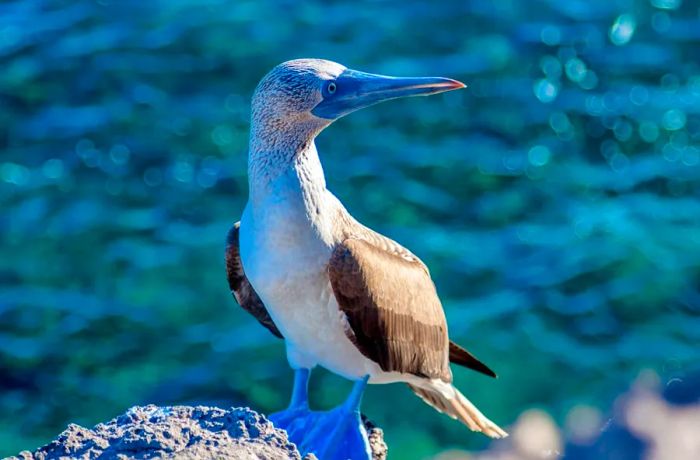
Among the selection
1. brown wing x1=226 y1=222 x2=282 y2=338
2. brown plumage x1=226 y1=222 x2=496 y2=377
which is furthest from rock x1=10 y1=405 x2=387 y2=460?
brown wing x1=226 y1=222 x2=282 y2=338

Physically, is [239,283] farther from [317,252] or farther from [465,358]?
[465,358]

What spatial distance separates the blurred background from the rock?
5203 mm

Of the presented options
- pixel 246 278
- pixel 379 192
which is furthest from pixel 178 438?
pixel 379 192

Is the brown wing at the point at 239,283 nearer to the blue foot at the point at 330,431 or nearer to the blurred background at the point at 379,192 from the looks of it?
the blue foot at the point at 330,431

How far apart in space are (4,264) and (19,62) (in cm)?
264

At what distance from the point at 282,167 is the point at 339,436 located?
49.8 inches

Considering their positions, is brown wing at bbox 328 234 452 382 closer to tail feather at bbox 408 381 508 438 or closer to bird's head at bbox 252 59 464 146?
tail feather at bbox 408 381 508 438

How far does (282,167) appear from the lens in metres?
5.23

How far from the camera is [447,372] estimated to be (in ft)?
20.4

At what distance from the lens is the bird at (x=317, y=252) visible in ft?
17.1

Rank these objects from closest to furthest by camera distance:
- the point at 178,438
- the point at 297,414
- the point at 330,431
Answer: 1. the point at 178,438
2. the point at 330,431
3. the point at 297,414

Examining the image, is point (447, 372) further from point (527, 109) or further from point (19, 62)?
point (19, 62)

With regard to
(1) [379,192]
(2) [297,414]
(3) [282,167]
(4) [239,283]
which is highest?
(3) [282,167]

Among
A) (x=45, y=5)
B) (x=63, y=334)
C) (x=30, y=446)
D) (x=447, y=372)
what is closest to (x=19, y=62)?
(x=45, y=5)
